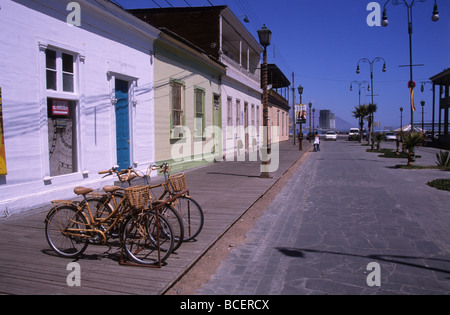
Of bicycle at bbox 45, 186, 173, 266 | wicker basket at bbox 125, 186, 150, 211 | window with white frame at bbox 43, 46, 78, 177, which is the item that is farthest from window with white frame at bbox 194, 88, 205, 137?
wicker basket at bbox 125, 186, 150, 211

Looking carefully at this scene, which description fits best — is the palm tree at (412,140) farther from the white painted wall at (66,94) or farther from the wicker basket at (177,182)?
the wicker basket at (177,182)

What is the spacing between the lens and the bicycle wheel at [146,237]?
4.59m

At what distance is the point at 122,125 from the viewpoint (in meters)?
10.7

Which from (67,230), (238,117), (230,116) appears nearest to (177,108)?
(230,116)

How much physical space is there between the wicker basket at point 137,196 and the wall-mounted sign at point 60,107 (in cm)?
443

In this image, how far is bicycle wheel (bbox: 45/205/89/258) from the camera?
476 centimetres

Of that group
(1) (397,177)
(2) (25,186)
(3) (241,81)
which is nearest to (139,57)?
(2) (25,186)

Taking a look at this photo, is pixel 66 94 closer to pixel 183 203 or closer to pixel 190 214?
pixel 183 203

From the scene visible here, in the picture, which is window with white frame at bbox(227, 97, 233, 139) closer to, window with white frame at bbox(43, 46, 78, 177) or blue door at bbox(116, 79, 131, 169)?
blue door at bbox(116, 79, 131, 169)

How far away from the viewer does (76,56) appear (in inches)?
337


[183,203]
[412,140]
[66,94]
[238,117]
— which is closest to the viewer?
[183,203]

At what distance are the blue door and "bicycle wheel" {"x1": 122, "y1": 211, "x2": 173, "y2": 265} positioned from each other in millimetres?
5944

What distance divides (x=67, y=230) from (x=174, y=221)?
1330mm
